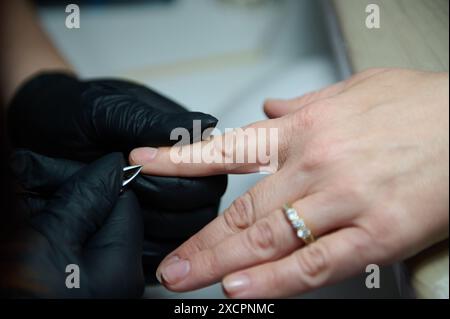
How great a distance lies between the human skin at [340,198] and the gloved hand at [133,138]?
1.6 inches

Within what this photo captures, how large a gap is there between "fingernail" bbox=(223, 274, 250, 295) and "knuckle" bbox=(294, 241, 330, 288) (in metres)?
0.06

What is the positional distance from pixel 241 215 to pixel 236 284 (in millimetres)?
93

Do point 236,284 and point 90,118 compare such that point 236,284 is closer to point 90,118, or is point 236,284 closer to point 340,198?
point 340,198

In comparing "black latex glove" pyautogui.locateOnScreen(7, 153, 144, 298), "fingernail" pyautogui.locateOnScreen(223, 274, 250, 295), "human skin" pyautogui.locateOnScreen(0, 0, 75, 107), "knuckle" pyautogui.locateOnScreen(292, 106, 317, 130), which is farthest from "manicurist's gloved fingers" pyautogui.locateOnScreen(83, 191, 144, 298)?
"human skin" pyautogui.locateOnScreen(0, 0, 75, 107)

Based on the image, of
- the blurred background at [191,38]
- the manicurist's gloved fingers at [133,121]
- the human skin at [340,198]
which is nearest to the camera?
the human skin at [340,198]

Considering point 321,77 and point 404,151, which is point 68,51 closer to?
point 321,77

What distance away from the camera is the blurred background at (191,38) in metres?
1.06

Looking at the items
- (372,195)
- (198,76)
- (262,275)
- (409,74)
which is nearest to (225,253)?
(262,275)

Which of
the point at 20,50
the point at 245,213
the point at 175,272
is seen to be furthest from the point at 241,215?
the point at 20,50

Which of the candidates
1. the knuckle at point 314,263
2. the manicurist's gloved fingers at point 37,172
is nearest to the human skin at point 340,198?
the knuckle at point 314,263

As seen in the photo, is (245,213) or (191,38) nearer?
(245,213)

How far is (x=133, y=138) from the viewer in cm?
55

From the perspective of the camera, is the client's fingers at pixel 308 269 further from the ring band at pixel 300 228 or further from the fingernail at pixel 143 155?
the fingernail at pixel 143 155
